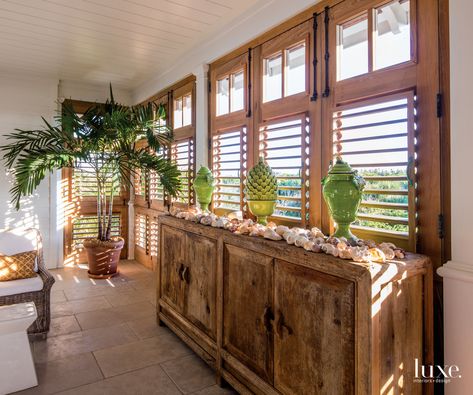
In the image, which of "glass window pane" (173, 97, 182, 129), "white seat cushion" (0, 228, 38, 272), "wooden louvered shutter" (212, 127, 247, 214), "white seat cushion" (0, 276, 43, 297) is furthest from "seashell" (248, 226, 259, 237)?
"glass window pane" (173, 97, 182, 129)

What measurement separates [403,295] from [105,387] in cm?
188

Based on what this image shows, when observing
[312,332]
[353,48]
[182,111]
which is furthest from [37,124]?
[312,332]

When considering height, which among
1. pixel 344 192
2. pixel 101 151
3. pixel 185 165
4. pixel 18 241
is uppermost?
pixel 101 151

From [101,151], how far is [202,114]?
172 cm

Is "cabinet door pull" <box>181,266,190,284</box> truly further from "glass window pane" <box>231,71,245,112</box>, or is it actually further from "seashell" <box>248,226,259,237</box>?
"glass window pane" <box>231,71,245,112</box>

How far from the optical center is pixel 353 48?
216cm

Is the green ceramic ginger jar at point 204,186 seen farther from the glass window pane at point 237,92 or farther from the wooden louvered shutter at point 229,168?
the glass window pane at point 237,92

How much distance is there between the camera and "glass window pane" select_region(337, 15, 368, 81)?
2.09 metres

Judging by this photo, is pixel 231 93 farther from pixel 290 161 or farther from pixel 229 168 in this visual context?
pixel 290 161

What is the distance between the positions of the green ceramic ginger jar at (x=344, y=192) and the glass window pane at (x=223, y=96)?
6.07 ft

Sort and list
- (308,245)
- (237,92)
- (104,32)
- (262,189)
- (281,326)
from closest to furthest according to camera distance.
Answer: (308,245) < (281,326) < (262,189) < (237,92) < (104,32)

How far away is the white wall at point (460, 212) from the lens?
1500mm

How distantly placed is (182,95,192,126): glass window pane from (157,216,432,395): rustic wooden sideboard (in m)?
1.89

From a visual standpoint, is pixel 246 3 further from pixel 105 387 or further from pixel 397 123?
pixel 105 387
